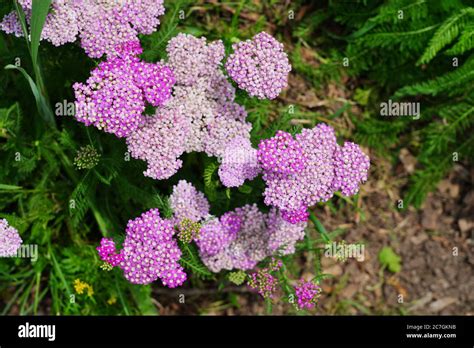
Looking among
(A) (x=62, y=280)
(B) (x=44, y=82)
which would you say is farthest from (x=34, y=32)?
(A) (x=62, y=280)

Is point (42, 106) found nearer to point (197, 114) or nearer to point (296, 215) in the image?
point (197, 114)

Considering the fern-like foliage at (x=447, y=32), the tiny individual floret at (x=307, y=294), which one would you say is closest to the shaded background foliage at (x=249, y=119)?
the fern-like foliage at (x=447, y=32)

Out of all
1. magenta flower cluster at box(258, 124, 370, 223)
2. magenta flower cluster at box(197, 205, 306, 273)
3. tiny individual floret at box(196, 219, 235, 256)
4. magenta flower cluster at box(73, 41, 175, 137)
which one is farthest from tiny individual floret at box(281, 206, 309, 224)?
magenta flower cluster at box(73, 41, 175, 137)

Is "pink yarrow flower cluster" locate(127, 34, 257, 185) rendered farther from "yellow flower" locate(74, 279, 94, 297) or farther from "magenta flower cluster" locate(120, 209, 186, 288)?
"yellow flower" locate(74, 279, 94, 297)

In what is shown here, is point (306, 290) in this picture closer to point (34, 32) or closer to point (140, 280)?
point (140, 280)

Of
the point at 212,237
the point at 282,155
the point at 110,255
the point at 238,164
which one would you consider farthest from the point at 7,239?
the point at 282,155

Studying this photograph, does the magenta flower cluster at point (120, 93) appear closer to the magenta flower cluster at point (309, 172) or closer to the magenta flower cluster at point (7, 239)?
the magenta flower cluster at point (309, 172)

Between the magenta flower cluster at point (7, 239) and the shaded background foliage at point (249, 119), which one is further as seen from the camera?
the shaded background foliage at point (249, 119)
